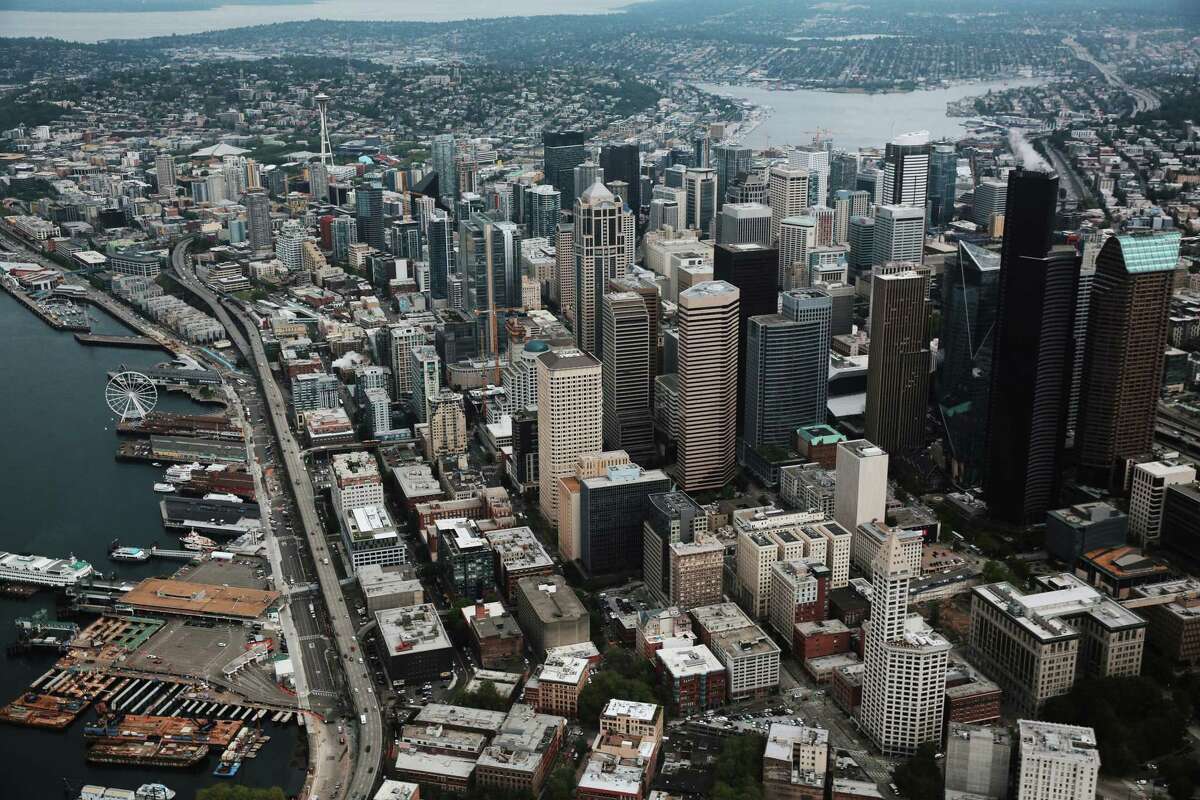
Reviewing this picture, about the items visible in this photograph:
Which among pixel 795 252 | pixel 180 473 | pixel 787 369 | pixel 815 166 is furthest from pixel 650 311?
pixel 815 166

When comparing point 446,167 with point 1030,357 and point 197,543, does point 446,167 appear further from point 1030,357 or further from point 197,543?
point 1030,357

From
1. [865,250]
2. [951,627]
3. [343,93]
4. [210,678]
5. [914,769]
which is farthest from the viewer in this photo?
[343,93]

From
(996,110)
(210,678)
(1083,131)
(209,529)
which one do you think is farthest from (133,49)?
(210,678)

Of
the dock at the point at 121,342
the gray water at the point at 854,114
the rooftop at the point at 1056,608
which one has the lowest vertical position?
the dock at the point at 121,342

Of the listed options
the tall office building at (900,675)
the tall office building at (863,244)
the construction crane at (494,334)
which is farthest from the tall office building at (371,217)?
the tall office building at (900,675)

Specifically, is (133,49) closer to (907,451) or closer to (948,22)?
(948,22)

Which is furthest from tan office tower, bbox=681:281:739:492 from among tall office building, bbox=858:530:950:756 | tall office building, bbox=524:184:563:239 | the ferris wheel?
tall office building, bbox=524:184:563:239

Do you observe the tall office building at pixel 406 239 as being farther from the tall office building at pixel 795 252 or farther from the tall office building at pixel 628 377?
the tall office building at pixel 628 377

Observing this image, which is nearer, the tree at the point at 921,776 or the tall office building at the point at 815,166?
the tree at the point at 921,776
